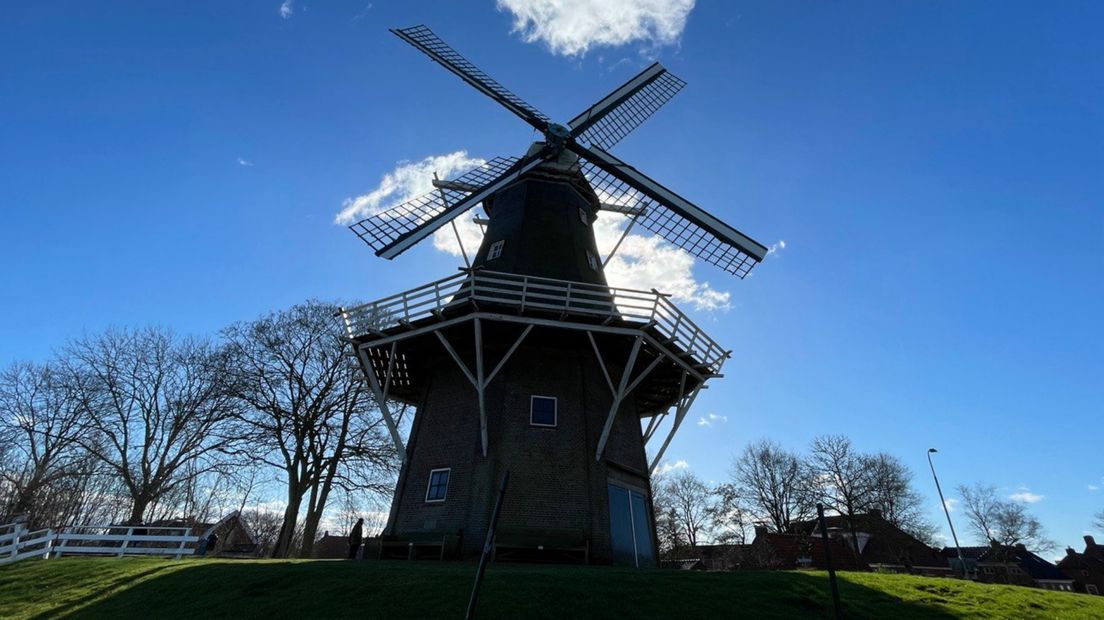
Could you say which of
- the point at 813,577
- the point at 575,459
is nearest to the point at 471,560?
the point at 575,459

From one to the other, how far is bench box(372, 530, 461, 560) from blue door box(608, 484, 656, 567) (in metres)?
4.08

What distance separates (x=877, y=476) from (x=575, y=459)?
46.5m

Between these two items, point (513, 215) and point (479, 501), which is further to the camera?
point (513, 215)

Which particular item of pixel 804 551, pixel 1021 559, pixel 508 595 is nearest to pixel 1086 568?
pixel 1021 559

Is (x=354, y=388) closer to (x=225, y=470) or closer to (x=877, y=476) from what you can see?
(x=225, y=470)

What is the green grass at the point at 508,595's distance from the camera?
29.3 ft

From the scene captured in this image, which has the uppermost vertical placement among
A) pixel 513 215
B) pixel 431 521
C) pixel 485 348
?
pixel 513 215

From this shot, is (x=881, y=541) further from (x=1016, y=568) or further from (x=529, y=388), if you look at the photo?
(x=529, y=388)

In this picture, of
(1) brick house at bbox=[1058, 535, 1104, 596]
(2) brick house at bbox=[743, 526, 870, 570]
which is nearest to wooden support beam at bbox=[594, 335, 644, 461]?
(2) brick house at bbox=[743, 526, 870, 570]

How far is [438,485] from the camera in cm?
1519

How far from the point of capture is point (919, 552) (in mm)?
54375

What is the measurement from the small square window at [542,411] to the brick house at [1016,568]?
61508 mm

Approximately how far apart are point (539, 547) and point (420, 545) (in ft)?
10.2

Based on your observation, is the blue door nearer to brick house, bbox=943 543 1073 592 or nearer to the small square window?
the small square window
